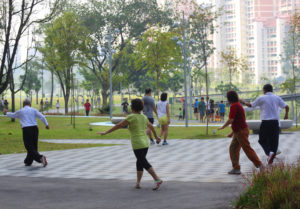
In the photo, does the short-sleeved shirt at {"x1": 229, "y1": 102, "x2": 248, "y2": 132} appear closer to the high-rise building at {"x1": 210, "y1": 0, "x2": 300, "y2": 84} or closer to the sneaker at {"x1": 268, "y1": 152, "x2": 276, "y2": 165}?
the sneaker at {"x1": 268, "y1": 152, "x2": 276, "y2": 165}

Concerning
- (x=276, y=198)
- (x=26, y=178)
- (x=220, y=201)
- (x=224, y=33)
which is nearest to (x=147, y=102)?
(x=26, y=178)

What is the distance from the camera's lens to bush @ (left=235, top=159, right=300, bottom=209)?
5.01 meters

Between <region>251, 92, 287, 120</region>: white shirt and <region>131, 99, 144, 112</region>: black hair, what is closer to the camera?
<region>131, 99, 144, 112</region>: black hair

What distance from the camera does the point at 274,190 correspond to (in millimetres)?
5152

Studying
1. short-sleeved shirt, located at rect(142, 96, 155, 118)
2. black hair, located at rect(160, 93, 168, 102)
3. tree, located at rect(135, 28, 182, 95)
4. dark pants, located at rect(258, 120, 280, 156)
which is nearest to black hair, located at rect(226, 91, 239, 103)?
dark pants, located at rect(258, 120, 280, 156)

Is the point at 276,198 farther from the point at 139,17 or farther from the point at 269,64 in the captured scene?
the point at 269,64

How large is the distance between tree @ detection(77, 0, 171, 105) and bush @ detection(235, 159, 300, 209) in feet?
150

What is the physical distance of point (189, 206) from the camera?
5.94m

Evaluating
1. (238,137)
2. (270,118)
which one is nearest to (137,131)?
(238,137)

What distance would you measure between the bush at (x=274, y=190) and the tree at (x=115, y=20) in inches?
1797

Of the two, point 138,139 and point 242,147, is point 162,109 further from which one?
point 138,139

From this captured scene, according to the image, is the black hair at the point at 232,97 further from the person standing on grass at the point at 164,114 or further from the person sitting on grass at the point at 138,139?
the person standing on grass at the point at 164,114

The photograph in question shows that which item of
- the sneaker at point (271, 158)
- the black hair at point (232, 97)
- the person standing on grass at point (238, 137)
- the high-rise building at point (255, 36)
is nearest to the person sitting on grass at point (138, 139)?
the person standing on grass at point (238, 137)

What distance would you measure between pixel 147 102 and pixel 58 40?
2617 cm
